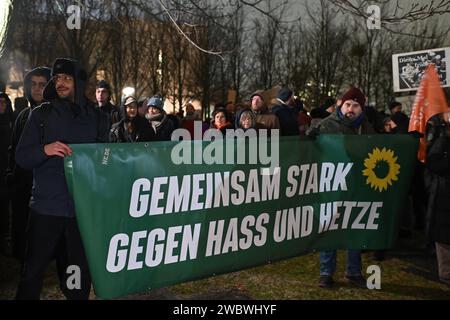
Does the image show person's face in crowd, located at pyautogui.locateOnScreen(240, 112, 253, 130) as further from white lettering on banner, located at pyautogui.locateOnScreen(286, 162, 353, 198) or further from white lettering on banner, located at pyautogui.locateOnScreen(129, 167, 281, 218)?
white lettering on banner, located at pyautogui.locateOnScreen(129, 167, 281, 218)

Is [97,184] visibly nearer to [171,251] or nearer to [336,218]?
[171,251]

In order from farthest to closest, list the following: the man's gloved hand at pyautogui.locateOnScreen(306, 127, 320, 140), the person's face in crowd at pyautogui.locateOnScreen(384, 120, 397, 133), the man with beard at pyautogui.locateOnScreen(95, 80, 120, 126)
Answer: the person's face in crowd at pyautogui.locateOnScreen(384, 120, 397, 133), the man with beard at pyautogui.locateOnScreen(95, 80, 120, 126), the man's gloved hand at pyautogui.locateOnScreen(306, 127, 320, 140)

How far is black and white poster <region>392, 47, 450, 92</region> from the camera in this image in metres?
6.38

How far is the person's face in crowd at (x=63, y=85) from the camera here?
4090 mm

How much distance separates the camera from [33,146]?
388cm

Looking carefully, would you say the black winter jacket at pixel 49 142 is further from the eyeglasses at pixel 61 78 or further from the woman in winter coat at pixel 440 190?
the woman in winter coat at pixel 440 190

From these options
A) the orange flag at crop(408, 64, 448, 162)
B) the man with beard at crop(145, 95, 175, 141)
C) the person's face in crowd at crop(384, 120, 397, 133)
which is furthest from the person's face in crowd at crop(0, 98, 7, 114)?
the person's face in crowd at crop(384, 120, 397, 133)

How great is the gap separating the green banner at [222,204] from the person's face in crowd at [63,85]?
56 centimetres

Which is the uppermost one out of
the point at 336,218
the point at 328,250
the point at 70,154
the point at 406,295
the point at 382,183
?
the point at 70,154

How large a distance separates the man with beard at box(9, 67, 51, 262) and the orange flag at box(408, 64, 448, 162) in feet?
13.3
